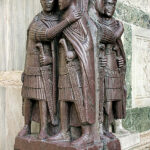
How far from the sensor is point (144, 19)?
10.0ft

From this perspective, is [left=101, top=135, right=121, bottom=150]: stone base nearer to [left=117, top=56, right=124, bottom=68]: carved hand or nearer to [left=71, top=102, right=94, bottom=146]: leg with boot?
[left=71, top=102, right=94, bottom=146]: leg with boot

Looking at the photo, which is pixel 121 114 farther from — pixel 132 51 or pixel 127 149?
pixel 132 51

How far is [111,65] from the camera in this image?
2088 mm

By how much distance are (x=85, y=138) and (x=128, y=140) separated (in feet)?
2.70

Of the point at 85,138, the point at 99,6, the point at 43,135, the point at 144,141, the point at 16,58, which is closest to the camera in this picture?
the point at 85,138

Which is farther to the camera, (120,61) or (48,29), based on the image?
(120,61)

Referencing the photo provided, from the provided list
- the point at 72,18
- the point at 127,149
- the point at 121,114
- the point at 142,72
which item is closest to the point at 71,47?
the point at 72,18

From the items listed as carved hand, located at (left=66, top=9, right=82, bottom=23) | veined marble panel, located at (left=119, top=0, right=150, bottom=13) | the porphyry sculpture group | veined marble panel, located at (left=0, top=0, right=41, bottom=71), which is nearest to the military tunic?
the porphyry sculpture group

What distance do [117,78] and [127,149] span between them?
653 millimetres

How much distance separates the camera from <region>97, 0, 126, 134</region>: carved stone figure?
2.01 metres

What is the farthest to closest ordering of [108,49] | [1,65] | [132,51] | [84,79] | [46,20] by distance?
[132,51] < [1,65] < [108,49] < [46,20] < [84,79]

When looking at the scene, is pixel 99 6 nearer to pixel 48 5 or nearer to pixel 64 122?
pixel 48 5

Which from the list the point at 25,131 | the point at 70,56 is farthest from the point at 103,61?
the point at 25,131

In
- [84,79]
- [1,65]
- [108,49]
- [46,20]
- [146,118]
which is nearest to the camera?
[84,79]
